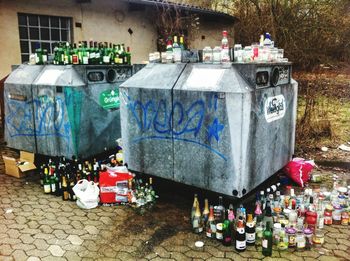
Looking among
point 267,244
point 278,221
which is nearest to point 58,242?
point 267,244

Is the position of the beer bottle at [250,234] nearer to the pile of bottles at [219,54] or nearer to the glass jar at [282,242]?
the glass jar at [282,242]

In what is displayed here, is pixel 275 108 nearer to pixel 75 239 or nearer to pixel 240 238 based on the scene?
pixel 240 238

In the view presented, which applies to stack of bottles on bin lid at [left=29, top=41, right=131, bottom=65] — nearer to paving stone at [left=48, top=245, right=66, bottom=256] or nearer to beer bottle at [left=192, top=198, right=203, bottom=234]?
paving stone at [left=48, top=245, right=66, bottom=256]

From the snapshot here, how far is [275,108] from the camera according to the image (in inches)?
175

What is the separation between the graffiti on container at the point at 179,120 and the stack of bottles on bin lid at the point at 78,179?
2.32ft

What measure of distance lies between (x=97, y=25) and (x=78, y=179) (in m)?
6.58

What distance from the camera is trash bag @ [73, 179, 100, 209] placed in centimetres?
459

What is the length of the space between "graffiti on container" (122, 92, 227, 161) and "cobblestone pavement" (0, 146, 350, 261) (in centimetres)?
101

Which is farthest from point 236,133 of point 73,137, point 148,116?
point 73,137

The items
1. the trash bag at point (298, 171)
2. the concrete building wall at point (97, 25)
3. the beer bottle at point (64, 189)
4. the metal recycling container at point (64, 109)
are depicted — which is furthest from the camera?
the concrete building wall at point (97, 25)

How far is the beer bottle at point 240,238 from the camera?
3527mm

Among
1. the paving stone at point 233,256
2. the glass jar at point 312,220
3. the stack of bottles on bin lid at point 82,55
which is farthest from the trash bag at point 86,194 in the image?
the glass jar at point 312,220

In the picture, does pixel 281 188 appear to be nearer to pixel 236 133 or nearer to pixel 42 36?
pixel 236 133

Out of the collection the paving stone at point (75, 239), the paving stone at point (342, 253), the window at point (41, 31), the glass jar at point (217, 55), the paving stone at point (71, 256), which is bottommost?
the paving stone at point (71, 256)
